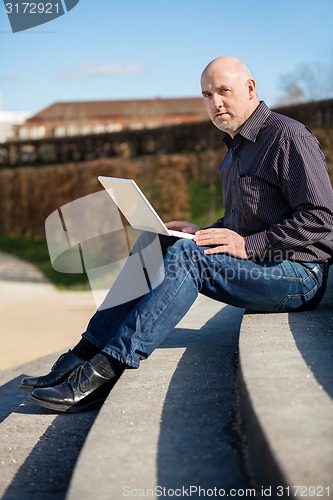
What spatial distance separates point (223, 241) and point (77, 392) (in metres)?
1.00

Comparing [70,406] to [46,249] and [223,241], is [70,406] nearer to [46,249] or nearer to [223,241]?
[223,241]

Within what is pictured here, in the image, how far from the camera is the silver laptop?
3.46 m

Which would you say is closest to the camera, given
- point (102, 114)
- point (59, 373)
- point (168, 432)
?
point (168, 432)

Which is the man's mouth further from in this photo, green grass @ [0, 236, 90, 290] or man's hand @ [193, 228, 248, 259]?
green grass @ [0, 236, 90, 290]

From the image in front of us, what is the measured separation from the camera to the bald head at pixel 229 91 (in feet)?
12.6

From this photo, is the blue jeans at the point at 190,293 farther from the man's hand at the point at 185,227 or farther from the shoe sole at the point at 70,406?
the man's hand at the point at 185,227

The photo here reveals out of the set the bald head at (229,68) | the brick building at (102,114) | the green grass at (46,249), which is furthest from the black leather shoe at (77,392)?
the brick building at (102,114)

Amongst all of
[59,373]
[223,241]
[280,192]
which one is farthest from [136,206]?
[59,373]

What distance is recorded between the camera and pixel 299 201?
3.57 m

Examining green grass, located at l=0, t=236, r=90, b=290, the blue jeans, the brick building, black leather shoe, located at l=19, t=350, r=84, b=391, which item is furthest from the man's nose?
the brick building

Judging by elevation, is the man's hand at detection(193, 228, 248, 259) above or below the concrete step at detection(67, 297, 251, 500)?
above

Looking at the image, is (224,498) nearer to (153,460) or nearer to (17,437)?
(153,460)

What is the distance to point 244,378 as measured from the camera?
9.00 ft

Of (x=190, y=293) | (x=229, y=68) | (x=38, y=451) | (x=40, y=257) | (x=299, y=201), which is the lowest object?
(x=40, y=257)
